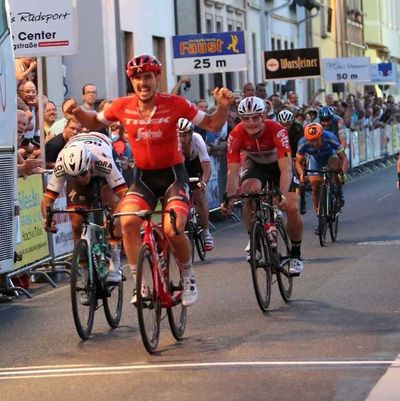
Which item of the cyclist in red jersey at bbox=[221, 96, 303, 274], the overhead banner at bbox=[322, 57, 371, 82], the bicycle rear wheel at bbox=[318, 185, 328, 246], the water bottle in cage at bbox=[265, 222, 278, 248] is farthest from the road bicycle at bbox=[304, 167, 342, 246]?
the overhead banner at bbox=[322, 57, 371, 82]

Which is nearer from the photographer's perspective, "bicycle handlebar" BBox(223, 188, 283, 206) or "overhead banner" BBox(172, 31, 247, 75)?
"bicycle handlebar" BBox(223, 188, 283, 206)

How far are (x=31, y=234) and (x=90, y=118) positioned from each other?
16.4ft

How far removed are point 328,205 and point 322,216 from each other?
490mm

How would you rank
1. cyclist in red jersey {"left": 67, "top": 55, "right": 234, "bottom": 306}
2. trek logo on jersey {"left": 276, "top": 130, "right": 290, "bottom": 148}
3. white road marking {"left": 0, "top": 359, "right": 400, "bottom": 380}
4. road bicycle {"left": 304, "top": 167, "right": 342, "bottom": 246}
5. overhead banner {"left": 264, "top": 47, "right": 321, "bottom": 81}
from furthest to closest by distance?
overhead banner {"left": 264, "top": 47, "right": 321, "bottom": 81}
road bicycle {"left": 304, "top": 167, "right": 342, "bottom": 246}
trek logo on jersey {"left": 276, "top": 130, "right": 290, "bottom": 148}
cyclist in red jersey {"left": 67, "top": 55, "right": 234, "bottom": 306}
white road marking {"left": 0, "top": 359, "right": 400, "bottom": 380}

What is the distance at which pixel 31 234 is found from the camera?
16.0m

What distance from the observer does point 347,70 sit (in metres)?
44.5

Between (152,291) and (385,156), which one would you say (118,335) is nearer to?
(152,291)

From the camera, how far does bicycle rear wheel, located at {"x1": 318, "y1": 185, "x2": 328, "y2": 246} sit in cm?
1905

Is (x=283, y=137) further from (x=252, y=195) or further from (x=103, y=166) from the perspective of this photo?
(x=103, y=166)

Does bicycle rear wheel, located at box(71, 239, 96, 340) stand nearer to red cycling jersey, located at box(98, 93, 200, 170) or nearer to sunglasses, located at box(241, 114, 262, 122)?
red cycling jersey, located at box(98, 93, 200, 170)

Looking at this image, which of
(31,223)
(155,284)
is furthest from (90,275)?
(31,223)

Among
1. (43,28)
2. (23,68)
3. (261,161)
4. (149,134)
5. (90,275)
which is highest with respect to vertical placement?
(43,28)

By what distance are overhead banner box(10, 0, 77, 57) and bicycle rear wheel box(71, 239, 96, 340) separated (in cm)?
641

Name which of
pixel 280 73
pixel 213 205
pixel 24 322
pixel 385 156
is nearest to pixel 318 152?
pixel 213 205
